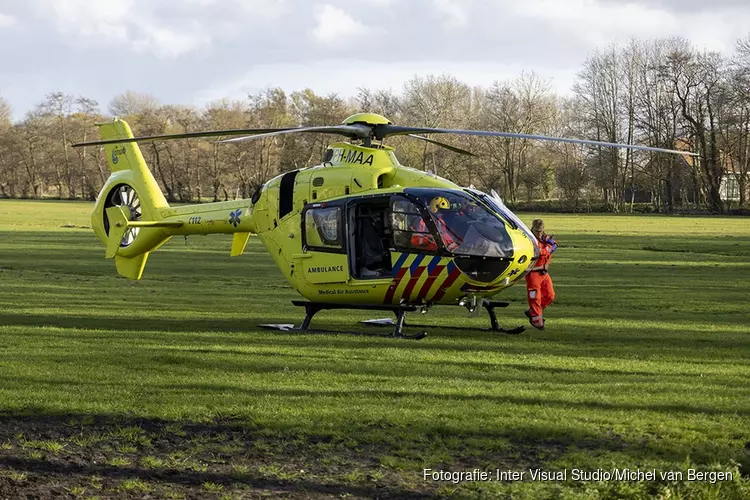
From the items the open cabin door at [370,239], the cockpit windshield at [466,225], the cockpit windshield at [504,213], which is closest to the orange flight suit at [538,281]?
the cockpit windshield at [504,213]

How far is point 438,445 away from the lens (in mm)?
7934

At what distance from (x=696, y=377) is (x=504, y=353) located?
107 inches

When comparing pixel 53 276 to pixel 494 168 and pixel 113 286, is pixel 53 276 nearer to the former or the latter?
pixel 113 286

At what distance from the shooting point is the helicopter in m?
13.4

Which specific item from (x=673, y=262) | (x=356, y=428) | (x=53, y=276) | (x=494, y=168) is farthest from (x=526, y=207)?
(x=356, y=428)

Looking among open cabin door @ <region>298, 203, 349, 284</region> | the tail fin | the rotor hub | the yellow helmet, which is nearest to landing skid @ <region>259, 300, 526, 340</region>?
open cabin door @ <region>298, 203, 349, 284</region>

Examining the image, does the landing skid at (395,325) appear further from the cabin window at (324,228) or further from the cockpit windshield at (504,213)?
the cockpit windshield at (504,213)

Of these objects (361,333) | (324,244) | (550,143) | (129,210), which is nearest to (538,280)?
(361,333)

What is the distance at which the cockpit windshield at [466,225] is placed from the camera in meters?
13.2

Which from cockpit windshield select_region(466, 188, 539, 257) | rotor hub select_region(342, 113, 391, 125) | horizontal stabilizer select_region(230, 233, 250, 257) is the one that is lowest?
horizontal stabilizer select_region(230, 233, 250, 257)

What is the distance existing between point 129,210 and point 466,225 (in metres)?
8.42

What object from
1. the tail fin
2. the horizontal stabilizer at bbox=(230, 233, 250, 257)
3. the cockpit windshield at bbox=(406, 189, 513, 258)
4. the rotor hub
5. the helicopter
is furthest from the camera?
the tail fin

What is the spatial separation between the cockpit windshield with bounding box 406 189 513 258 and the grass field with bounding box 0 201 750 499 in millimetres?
1437

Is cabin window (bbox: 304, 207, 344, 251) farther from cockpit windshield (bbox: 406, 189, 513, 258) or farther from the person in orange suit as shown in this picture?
the person in orange suit
